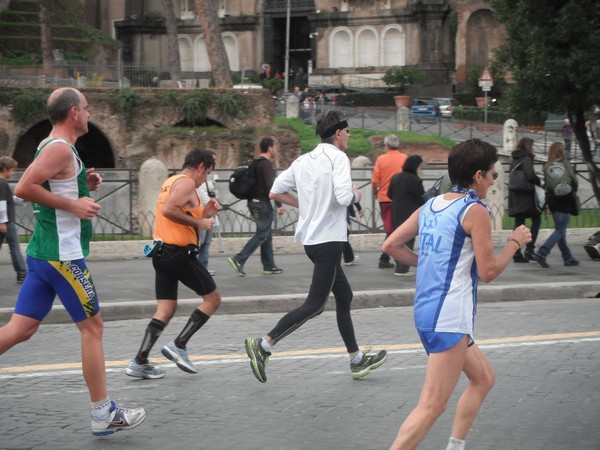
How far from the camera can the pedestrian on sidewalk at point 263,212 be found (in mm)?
13148

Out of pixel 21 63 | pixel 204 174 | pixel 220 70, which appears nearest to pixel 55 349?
pixel 204 174

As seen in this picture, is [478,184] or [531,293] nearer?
[478,184]

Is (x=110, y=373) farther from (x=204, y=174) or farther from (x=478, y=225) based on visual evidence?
(x=478, y=225)

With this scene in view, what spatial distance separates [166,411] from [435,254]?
253cm

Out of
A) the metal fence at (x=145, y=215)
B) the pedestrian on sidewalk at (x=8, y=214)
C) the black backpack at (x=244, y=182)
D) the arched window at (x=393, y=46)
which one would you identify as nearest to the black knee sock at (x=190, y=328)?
the black backpack at (x=244, y=182)

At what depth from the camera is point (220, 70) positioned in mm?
39156

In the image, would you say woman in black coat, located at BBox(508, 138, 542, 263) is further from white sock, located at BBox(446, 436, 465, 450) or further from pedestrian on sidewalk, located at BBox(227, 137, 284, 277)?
white sock, located at BBox(446, 436, 465, 450)

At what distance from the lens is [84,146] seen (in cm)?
3734

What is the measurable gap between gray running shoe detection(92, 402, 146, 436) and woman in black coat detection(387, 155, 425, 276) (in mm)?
7661

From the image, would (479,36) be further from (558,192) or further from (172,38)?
(558,192)

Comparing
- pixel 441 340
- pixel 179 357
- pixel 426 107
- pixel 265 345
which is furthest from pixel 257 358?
pixel 426 107

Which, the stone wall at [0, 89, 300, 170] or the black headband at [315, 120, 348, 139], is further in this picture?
the stone wall at [0, 89, 300, 170]

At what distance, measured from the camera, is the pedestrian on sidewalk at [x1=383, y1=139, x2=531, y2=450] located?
4.95m

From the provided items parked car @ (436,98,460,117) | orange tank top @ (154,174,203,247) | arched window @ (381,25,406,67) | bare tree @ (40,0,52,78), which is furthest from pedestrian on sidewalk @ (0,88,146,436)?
arched window @ (381,25,406,67)
